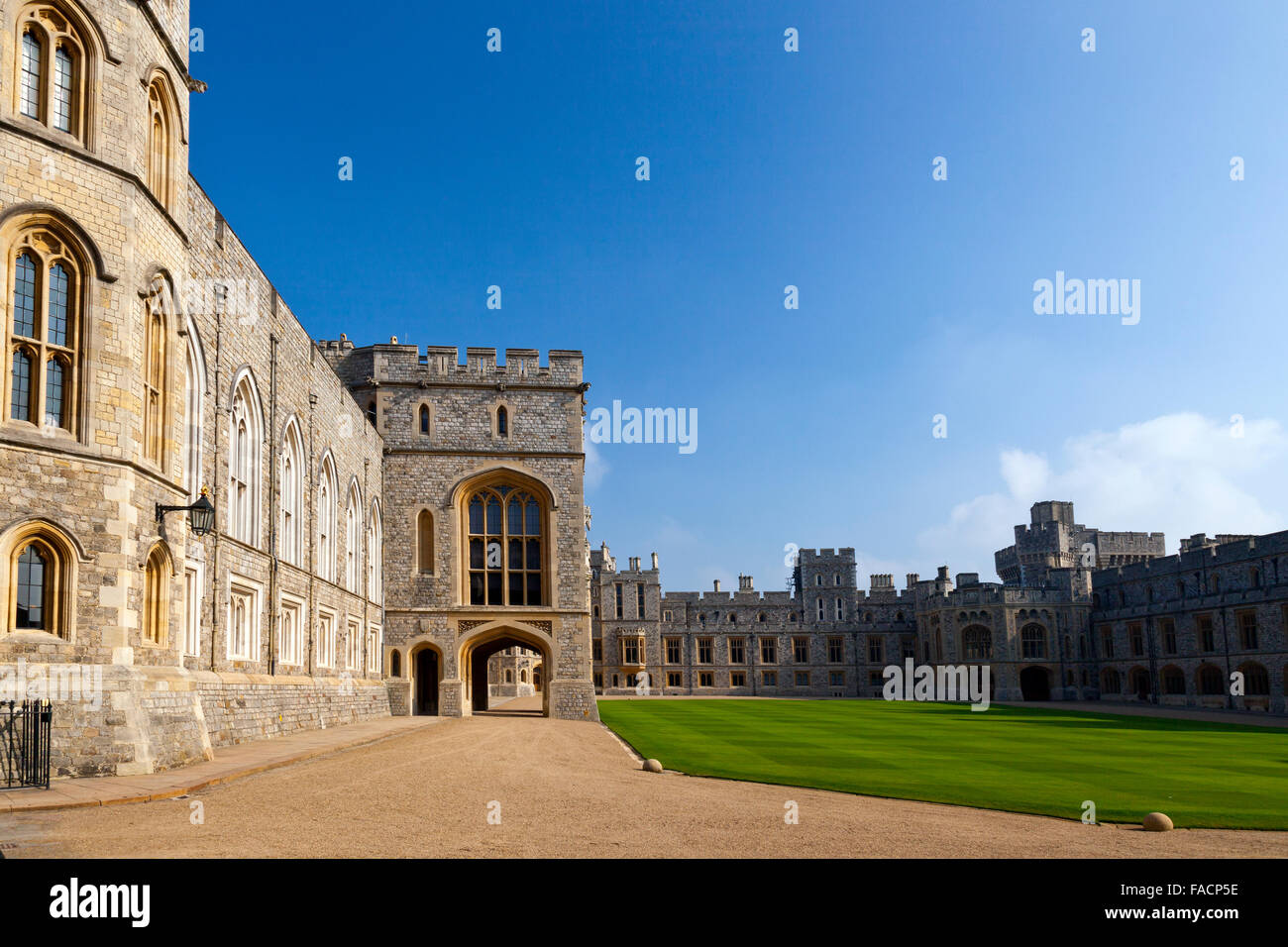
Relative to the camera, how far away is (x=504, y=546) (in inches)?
1294

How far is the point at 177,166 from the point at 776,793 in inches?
486

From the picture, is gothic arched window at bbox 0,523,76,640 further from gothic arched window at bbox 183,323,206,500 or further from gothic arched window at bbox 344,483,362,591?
gothic arched window at bbox 344,483,362,591

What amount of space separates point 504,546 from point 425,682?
17.9ft

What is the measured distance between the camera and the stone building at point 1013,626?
45062mm

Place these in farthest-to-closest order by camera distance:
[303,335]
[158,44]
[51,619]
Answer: [303,335] → [158,44] → [51,619]

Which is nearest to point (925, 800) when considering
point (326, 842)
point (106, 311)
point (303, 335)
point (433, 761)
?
point (326, 842)

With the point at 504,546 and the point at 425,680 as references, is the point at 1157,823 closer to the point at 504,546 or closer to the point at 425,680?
the point at 504,546

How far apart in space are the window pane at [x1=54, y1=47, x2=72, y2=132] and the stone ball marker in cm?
1442

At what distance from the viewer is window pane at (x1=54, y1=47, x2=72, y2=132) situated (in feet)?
41.7

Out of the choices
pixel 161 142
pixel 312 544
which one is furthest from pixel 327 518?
pixel 161 142

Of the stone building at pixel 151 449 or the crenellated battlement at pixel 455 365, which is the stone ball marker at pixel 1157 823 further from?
the crenellated battlement at pixel 455 365

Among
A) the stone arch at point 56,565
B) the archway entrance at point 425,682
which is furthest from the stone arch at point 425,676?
the stone arch at point 56,565

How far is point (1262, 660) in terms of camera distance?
4253 cm

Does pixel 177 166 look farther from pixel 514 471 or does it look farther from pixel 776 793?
pixel 514 471
